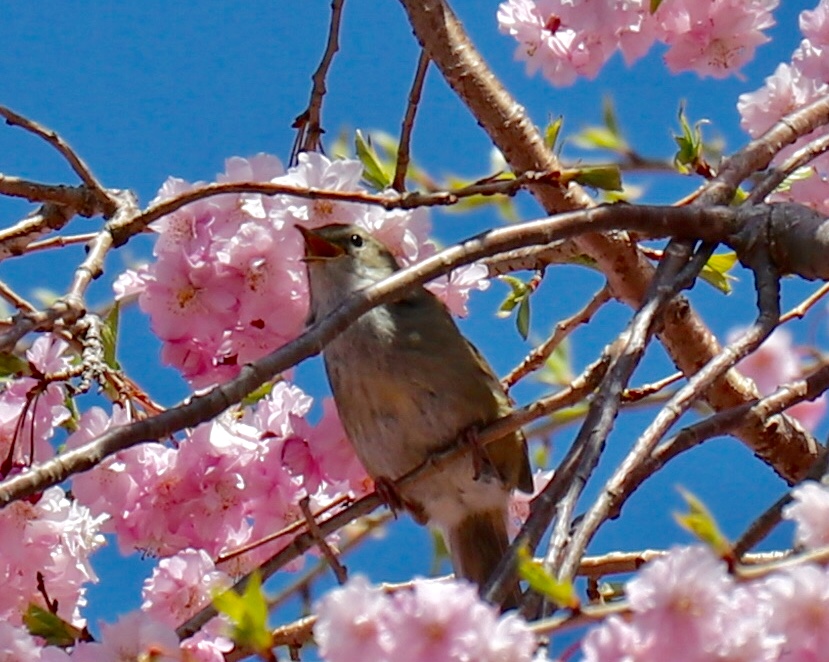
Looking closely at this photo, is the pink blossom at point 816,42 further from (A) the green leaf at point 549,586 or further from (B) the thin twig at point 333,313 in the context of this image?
(A) the green leaf at point 549,586

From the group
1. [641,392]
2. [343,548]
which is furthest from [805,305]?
[343,548]

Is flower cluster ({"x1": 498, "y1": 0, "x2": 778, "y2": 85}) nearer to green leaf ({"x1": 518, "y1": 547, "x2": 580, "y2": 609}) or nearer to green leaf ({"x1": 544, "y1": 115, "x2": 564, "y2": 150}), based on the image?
green leaf ({"x1": 544, "y1": 115, "x2": 564, "y2": 150})

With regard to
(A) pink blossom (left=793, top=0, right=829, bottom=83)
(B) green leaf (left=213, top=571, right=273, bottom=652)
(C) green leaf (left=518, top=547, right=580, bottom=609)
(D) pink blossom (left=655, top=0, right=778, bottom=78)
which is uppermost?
(D) pink blossom (left=655, top=0, right=778, bottom=78)

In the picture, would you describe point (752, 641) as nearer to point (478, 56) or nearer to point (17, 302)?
point (17, 302)

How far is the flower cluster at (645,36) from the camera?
81.4 inches

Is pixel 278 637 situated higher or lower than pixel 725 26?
lower

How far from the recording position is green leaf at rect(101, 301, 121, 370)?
1626mm

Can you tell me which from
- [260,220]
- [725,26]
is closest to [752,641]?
[260,220]

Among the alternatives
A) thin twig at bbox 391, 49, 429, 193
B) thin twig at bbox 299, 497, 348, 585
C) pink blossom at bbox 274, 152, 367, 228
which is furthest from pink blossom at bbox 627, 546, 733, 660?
thin twig at bbox 391, 49, 429, 193

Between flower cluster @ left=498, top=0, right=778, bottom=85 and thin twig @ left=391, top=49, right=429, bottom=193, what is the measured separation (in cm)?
28

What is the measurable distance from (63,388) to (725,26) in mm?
1127

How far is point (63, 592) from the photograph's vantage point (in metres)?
1.76

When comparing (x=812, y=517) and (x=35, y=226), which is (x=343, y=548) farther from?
(x=812, y=517)

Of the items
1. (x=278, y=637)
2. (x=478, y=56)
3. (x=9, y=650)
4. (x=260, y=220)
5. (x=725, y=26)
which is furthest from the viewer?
(x=725, y=26)
